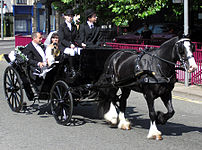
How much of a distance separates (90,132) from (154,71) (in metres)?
1.67

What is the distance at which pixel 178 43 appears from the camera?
6.69 metres

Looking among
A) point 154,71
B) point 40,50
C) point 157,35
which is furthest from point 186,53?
point 157,35

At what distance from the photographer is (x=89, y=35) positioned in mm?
8625

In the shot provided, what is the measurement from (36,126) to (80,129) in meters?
0.89

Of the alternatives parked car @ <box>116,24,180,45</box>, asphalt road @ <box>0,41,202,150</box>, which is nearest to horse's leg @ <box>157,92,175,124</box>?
asphalt road @ <box>0,41,202,150</box>

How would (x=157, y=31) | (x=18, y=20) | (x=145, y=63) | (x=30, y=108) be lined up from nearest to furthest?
1. (x=145, y=63)
2. (x=30, y=108)
3. (x=157, y=31)
4. (x=18, y=20)

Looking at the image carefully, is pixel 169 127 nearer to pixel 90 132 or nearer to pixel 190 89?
pixel 90 132

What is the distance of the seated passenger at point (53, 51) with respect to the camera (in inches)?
345

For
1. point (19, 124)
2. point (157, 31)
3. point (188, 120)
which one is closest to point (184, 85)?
point (188, 120)

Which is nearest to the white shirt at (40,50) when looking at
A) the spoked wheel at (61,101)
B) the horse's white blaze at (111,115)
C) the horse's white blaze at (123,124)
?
the spoked wheel at (61,101)

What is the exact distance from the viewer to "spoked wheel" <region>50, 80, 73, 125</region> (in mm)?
7987

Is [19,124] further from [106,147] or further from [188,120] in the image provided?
[188,120]

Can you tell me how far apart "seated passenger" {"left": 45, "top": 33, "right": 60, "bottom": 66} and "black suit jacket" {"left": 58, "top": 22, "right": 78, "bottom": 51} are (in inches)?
10.4

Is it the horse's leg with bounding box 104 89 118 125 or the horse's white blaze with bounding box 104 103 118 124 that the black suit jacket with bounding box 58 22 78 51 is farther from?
the horse's white blaze with bounding box 104 103 118 124
